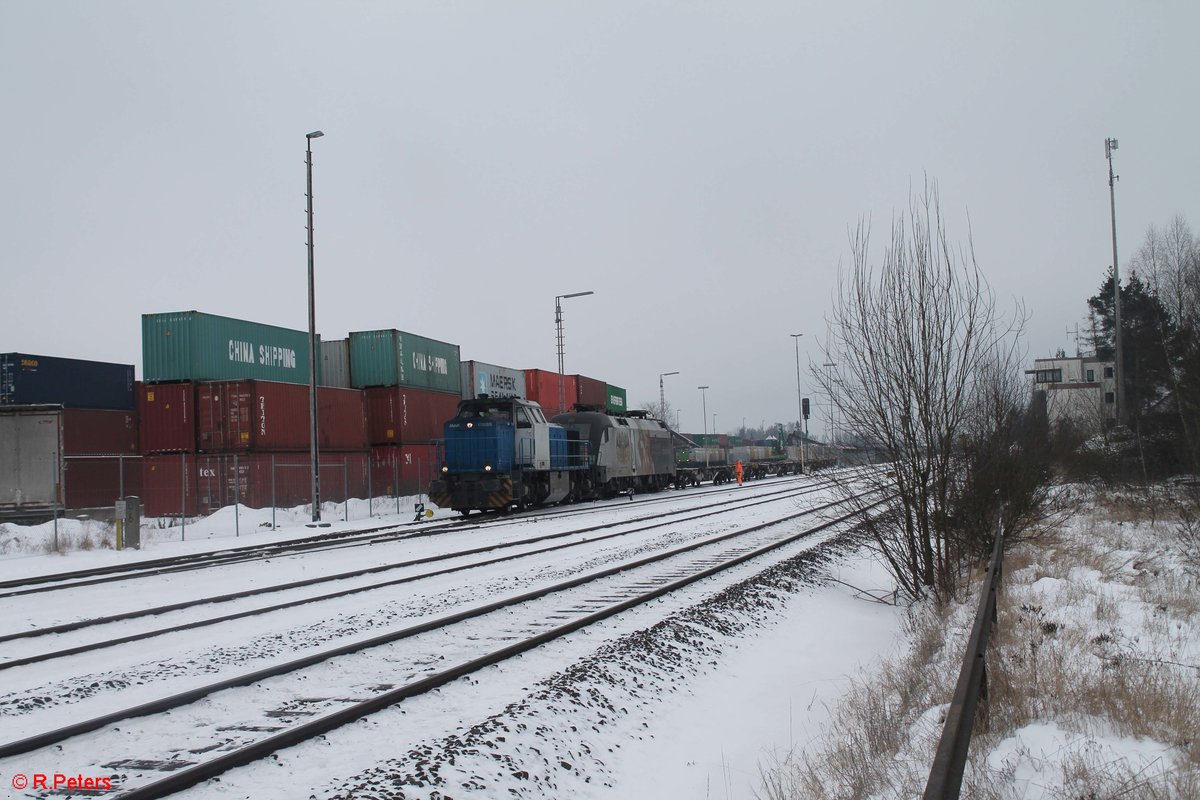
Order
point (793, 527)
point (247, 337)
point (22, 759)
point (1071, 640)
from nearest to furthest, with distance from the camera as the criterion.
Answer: point (22, 759) < point (1071, 640) < point (793, 527) < point (247, 337)

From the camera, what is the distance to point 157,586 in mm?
12625

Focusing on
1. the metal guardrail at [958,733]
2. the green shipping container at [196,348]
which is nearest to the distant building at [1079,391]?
the metal guardrail at [958,733]

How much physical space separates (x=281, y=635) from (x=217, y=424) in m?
19.4

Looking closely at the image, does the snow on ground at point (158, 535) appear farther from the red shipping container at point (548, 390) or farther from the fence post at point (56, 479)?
the red shipping container at point (548, 390)

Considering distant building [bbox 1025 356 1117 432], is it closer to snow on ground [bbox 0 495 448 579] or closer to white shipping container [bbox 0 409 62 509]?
snow on ground [bbox 0 495 448 579]

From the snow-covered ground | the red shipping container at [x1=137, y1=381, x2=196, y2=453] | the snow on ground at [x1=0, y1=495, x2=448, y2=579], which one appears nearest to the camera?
the snow-covered ground

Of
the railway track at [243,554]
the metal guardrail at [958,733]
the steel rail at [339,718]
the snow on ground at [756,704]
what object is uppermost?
the metal guardrail at [958,733]

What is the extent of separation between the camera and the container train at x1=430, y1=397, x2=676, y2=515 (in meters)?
24.9

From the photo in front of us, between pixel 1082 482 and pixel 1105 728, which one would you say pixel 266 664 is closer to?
pixel 1105 728

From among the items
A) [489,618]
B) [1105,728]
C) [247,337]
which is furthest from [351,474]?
[1105,728]

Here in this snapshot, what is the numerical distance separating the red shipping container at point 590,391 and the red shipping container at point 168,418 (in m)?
20.6

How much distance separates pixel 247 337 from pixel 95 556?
12.6m

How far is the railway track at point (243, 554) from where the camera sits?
13.2 metres

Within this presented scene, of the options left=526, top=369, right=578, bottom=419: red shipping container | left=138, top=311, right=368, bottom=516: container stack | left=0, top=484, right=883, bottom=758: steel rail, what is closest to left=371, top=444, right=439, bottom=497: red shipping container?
left=138, top=311, right=368, bottom=516: container stack
